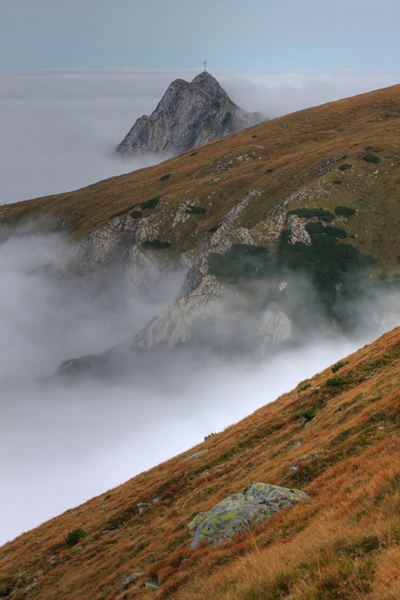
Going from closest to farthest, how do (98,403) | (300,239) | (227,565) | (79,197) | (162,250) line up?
(227,565) → (300,239) → (98,403) → (162,250) → (79,197)

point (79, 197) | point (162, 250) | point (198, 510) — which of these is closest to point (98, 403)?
point (162, 250)

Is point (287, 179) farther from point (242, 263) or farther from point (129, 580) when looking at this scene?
point (129, 580)

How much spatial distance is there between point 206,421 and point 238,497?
63.0 meters

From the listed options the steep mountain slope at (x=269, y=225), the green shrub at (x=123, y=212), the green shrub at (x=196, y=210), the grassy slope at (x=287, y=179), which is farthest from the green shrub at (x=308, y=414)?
the green shrub at (x=123, y=212)

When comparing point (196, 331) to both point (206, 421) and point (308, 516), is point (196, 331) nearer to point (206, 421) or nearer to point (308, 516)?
point (206, 421)

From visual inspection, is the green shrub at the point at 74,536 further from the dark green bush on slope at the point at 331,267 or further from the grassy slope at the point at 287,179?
the grassy slope at the point at 287,179

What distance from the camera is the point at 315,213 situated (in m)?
76.8

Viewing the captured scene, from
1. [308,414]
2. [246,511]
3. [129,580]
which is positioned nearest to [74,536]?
[129,580]

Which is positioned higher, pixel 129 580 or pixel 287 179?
pixel 287 179

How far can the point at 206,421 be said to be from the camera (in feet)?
239

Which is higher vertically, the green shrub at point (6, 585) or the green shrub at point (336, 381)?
the green shrub at point (336, 381)

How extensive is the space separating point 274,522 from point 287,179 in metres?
96.2

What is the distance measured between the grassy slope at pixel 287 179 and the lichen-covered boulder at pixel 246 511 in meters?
67.5

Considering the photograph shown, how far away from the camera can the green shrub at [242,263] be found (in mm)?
74062
